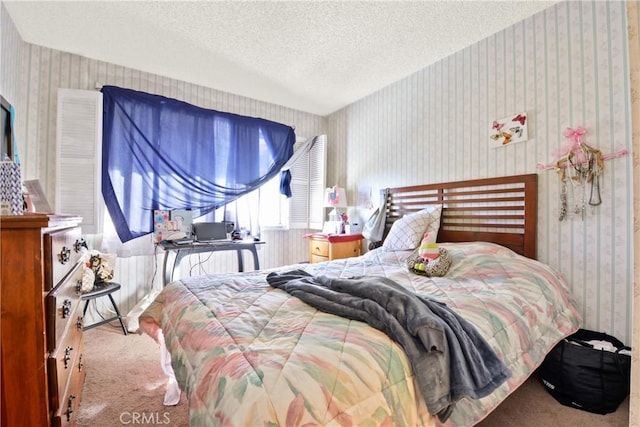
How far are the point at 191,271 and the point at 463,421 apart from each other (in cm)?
308

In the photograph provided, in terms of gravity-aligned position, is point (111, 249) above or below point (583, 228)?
below

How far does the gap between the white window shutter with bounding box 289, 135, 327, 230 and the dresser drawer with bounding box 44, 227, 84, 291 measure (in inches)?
107

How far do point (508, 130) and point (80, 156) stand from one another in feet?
Answer: 12.2

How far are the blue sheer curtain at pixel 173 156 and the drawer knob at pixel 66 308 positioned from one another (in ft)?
5.70

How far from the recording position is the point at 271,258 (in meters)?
3.88

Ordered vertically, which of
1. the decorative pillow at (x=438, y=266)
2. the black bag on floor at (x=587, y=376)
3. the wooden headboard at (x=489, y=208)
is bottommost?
the black bag on floor at (x=587, y=376)

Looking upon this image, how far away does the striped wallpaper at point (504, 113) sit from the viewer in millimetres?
1810

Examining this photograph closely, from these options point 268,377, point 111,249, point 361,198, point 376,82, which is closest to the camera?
point 268,377

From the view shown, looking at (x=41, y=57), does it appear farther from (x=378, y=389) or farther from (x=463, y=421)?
(x=463, y=421)

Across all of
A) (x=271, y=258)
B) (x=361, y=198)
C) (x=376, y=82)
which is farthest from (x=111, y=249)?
(x=376, y=82)

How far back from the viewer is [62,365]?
116 centimetres

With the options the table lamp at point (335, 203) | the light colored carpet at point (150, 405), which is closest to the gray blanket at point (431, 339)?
the light colored carpet at point (150, 405)
